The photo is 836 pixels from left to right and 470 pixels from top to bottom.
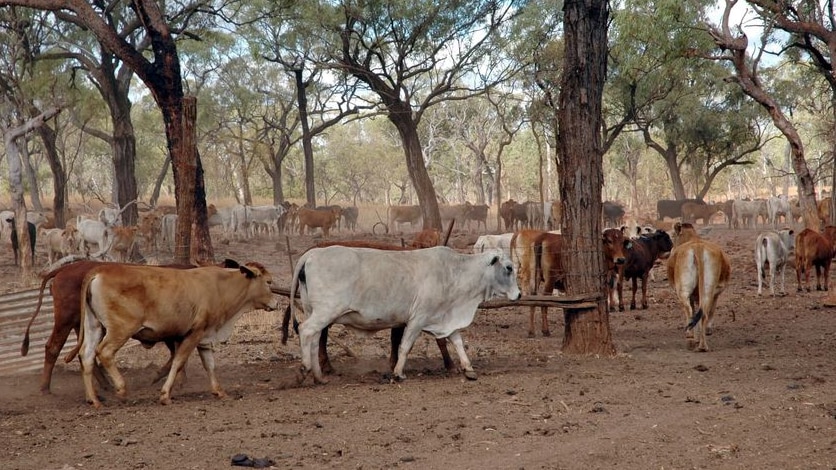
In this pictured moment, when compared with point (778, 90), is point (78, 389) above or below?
below

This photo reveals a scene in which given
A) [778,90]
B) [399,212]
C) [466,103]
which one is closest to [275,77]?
[399,212]

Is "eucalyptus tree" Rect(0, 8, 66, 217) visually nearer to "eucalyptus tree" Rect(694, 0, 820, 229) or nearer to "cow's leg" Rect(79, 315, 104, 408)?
"cow's leg" Rect(79, 315, 104, 408)

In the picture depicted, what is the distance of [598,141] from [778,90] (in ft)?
119

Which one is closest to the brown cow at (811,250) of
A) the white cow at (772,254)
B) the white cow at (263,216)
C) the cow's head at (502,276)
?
the white cow at (772,254)

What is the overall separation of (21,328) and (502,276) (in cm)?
604

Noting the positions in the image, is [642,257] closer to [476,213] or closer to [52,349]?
[52,349]

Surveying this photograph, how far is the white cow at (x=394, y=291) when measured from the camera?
30.8 feet

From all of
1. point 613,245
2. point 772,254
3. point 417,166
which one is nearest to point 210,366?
point 613,245

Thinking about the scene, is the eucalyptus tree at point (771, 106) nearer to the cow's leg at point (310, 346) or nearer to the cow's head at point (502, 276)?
the cow's head at point (502, 276)

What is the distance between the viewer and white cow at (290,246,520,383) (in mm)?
9375

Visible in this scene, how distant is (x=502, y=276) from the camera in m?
10.4

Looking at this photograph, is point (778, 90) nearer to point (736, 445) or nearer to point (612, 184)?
point (736, 445)

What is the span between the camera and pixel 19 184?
17.5m

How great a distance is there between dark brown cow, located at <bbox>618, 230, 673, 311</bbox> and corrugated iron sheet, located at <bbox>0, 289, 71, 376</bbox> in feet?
32.1
